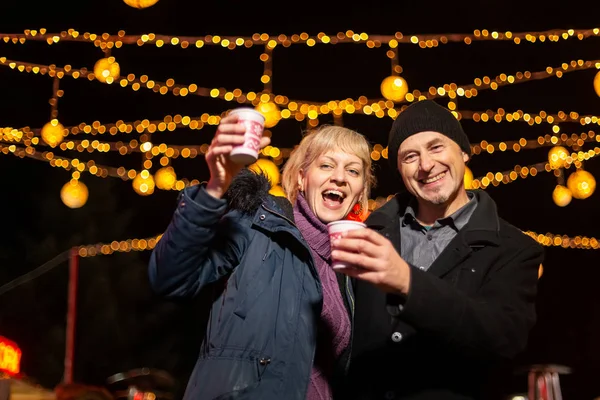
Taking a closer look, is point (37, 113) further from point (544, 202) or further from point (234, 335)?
point (234, 335)

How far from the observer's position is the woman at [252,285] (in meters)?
2.67

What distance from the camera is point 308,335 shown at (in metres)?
2.83

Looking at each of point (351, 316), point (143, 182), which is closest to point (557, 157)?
point (143, 182)

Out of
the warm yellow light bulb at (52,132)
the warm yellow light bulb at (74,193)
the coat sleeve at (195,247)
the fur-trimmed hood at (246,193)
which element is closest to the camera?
the coat sleeve at (195,247)

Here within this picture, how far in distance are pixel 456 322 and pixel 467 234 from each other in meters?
0.52

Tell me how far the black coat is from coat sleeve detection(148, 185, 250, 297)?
0.59m

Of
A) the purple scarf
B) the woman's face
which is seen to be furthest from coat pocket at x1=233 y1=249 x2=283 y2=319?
the woman's face

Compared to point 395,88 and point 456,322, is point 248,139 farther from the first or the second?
point 395,88

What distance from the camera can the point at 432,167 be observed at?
3.08 m

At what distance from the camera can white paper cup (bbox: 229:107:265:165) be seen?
101 inches

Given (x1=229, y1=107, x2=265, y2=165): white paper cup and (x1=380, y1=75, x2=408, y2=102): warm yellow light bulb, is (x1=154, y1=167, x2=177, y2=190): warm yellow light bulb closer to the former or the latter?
(x1=380, y1=75, x2=408, y2=102): warm yellow light bulb

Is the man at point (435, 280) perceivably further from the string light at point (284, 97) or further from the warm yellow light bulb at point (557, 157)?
the warm yellow light bulb at point (557, 157)

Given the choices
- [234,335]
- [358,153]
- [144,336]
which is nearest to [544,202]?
[144,336]

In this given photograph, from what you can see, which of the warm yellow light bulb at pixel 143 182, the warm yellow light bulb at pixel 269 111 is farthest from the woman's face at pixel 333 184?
the warm yellow light bulb at pixel 143 182
